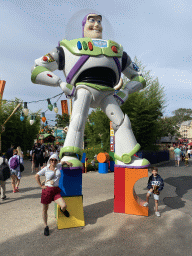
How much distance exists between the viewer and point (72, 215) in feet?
11.8

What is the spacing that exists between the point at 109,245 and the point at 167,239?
0.86m

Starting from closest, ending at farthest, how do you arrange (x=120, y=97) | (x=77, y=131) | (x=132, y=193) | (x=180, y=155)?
(x=77, y=131), (x=132, y=193), (x=120, y=97), (x=180, y=155)

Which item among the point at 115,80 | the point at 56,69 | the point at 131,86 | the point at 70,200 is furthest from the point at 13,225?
the point at 131,86

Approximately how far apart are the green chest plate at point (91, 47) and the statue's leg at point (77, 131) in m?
0.71

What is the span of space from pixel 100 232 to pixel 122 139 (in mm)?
1755

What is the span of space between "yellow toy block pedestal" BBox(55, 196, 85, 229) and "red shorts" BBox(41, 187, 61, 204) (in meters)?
0.31

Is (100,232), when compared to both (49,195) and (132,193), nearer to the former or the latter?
(49,195)

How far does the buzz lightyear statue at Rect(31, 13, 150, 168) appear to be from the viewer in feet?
13.3

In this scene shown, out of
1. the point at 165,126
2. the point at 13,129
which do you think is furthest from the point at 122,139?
the point at 165,126

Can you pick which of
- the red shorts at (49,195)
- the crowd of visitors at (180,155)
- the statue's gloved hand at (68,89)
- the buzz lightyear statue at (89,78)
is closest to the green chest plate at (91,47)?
the buzz lightyear statue at (89,78)

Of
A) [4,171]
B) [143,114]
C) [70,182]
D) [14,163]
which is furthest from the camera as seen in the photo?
[143,114]

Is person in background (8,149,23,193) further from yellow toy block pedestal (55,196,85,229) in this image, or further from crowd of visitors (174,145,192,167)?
crowd of visitors (174,145,192,167)

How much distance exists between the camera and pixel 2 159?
4.93 meters

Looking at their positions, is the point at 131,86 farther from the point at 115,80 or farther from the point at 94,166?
the point at 94,166
